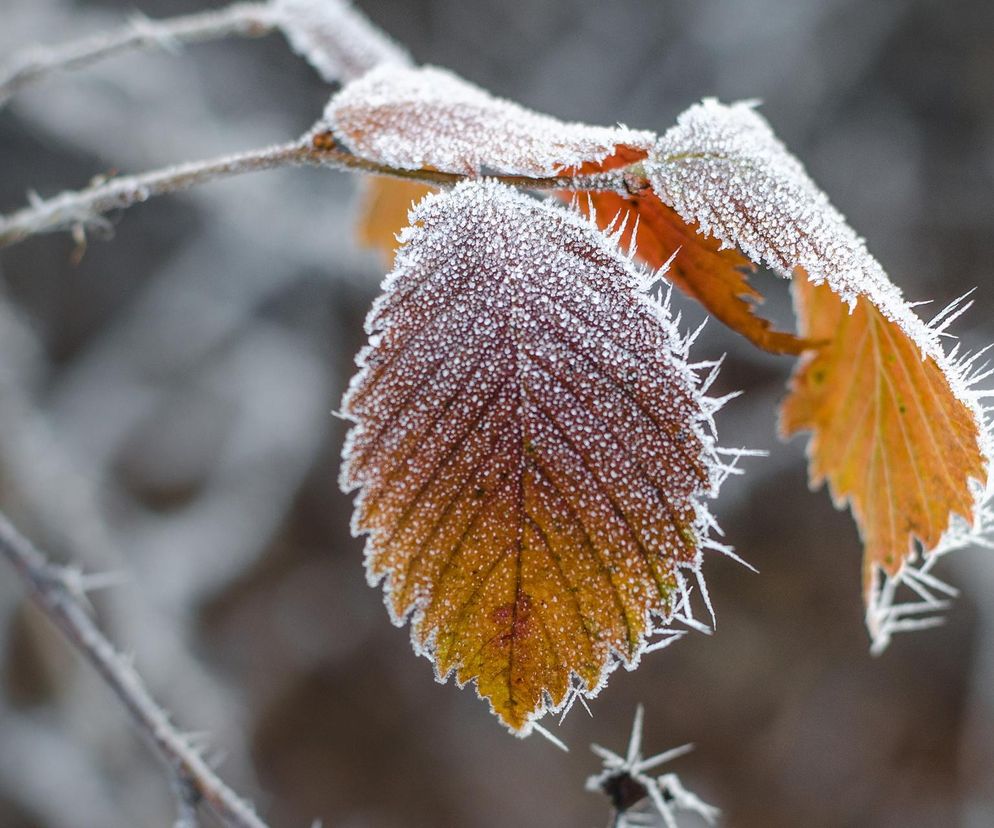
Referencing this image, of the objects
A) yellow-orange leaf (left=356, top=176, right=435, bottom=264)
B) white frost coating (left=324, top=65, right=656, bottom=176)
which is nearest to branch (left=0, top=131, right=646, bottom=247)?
white frost coating (left=324, top=65, right=656, bottom=176)

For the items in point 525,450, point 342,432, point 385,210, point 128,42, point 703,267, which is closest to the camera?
point 525,450

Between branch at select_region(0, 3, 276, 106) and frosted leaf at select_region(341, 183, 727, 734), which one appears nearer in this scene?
frosted leaf at select_region(341, 183, 727, 734)

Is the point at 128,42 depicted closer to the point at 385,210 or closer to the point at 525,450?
the point at 385,210

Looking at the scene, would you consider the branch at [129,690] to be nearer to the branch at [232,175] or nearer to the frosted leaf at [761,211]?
the branch at [232,175]

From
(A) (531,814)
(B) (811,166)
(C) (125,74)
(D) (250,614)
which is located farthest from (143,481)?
(B) (811,166)

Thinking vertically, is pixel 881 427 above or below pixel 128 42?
below

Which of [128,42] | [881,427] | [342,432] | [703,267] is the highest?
[342,432]

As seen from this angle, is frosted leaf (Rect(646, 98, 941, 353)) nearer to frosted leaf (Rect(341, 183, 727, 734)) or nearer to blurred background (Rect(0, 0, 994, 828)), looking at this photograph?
frosted leaf (Rect(341, 183, 727, 734))

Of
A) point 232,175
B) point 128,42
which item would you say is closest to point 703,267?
point 232,175
